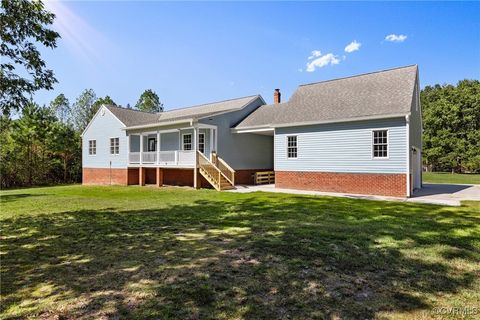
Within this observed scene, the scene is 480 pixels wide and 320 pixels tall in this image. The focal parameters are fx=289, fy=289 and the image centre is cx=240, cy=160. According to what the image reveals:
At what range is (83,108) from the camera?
48.3m

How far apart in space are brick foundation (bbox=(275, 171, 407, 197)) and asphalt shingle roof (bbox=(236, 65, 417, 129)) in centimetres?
286

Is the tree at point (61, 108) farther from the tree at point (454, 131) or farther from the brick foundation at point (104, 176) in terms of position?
the tree at point (454, 131)

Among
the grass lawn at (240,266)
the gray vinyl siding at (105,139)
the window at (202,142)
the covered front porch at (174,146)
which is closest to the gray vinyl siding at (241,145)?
the covered front porch at (174,146)

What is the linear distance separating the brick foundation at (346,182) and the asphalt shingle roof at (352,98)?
286 centimetres

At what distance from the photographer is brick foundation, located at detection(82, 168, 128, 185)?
21597 mm

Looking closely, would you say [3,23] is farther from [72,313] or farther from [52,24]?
[72,313]

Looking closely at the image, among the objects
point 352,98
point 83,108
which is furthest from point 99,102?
point 352,98

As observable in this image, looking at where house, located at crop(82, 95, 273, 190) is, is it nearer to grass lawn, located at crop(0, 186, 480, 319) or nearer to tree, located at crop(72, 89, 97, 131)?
grass lawn, located at crop(0, 186, 480, 319)

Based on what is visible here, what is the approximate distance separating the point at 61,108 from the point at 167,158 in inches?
1660

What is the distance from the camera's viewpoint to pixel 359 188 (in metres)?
14.1

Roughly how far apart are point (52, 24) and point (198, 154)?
9751mm

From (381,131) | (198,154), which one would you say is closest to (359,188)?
(381,131)

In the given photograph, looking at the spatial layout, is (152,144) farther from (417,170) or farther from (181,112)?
(417,170)

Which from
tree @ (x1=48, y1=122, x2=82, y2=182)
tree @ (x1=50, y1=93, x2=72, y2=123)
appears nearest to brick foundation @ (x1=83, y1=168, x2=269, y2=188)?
tree @ (x1=48, y1=122, x2=82, y2=182)
